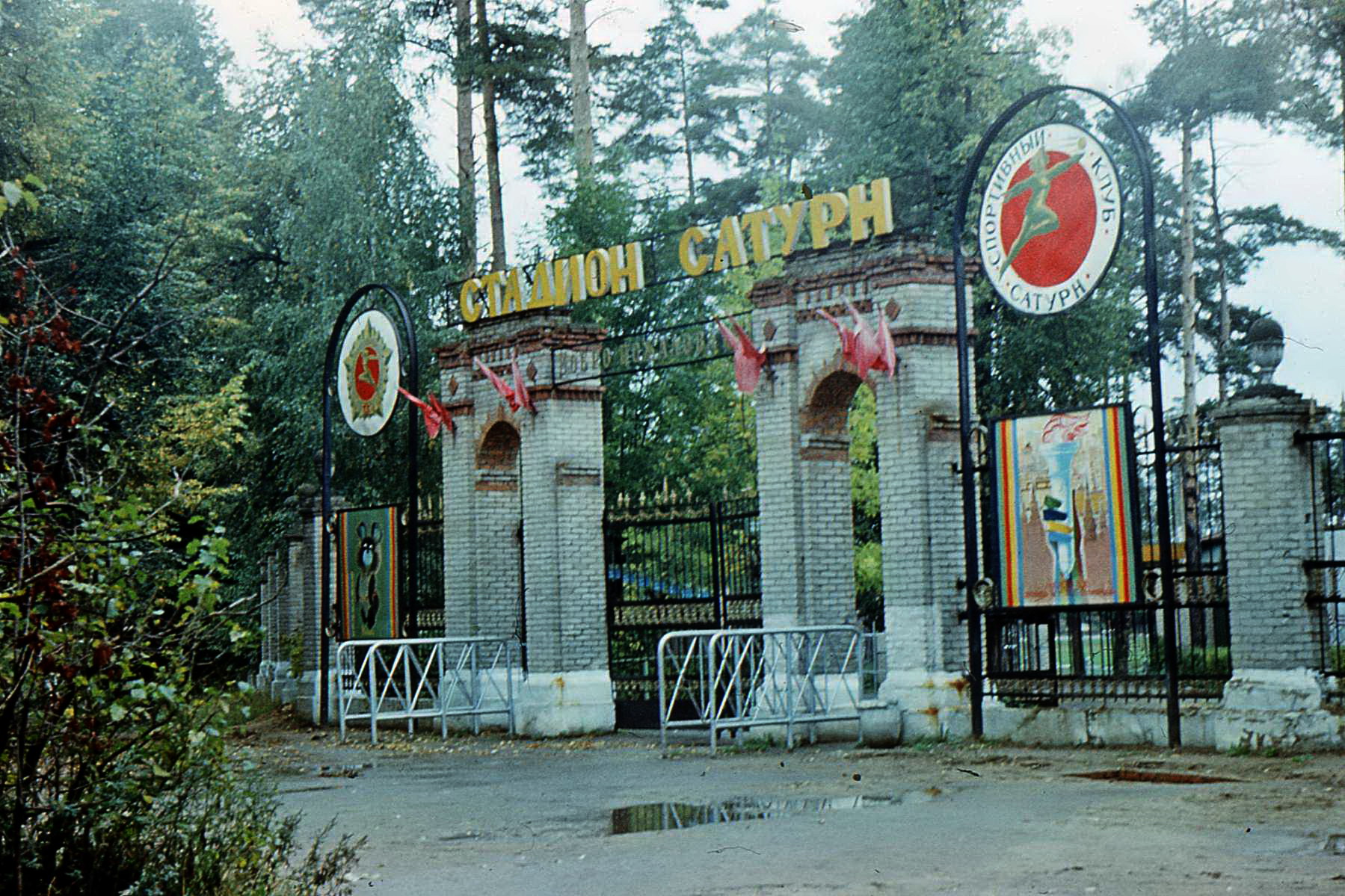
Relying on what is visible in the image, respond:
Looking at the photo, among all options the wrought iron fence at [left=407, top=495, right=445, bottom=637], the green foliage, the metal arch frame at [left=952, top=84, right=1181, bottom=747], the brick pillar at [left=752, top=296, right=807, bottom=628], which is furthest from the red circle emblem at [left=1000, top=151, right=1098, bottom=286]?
the green foliage

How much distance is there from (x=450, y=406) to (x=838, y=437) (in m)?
6.00

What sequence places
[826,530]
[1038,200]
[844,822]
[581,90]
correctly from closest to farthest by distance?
[844,822] → [1038,200] → [826,530] → [581,90]

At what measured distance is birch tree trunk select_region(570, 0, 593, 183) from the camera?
31.9 metres

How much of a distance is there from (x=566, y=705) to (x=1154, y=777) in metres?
8.46

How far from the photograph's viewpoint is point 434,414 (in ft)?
66.9

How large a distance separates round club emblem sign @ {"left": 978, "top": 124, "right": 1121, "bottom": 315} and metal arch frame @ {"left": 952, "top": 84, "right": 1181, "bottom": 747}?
0.86 ft

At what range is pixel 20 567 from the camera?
5688mm

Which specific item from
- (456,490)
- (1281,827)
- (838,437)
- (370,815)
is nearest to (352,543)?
(456,490)

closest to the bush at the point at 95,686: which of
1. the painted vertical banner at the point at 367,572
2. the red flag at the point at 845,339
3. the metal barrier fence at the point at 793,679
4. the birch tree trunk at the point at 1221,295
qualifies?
the metal barrier fence at the point at 793,679

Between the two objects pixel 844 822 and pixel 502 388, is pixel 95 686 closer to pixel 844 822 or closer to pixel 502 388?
pixel 844 822

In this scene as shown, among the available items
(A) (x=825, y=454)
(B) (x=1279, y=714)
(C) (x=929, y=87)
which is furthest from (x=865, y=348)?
(C) (x=929, y=87)

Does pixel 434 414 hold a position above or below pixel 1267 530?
above

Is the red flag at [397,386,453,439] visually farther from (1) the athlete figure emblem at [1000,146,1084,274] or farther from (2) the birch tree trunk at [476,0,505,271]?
(2) the birch tree trunk at [476,0,505,271]

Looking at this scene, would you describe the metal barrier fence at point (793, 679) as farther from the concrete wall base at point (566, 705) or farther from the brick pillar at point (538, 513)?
the brick pillar at point (538, 513)
